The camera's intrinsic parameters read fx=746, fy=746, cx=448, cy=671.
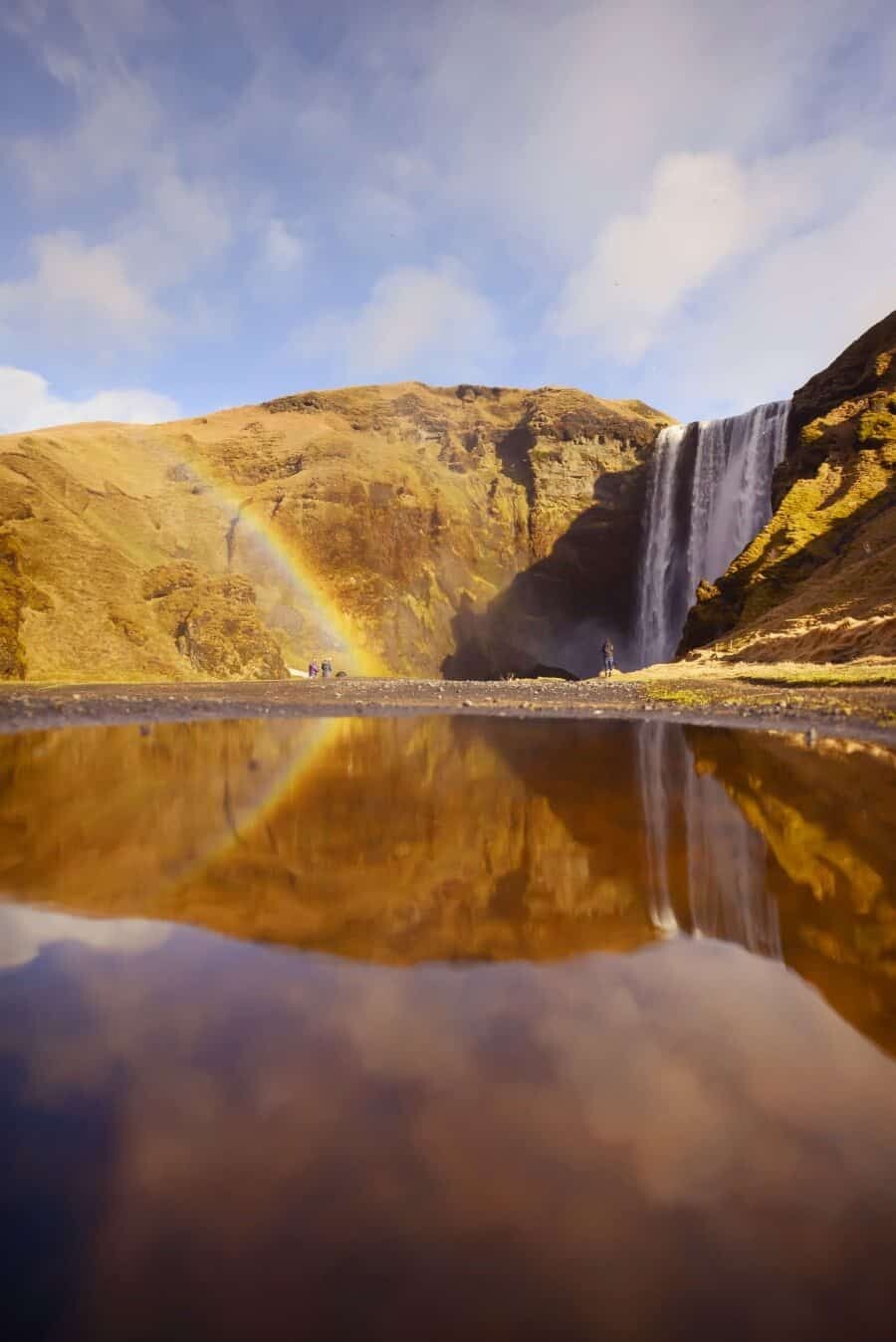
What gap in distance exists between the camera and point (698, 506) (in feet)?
159

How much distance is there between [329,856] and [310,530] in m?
52.2

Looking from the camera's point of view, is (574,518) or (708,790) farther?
(574,518)

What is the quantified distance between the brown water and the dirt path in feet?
26.8

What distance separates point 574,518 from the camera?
62156 millimetres

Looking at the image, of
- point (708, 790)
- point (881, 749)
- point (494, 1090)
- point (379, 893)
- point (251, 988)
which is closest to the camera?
point (494, 1090)

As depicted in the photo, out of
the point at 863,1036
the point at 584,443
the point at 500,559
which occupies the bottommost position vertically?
the point at 863,1036

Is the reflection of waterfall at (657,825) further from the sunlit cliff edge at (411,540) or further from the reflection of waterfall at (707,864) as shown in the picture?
the sunlit cliff edge at (411,540)

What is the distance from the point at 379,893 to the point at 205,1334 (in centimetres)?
257

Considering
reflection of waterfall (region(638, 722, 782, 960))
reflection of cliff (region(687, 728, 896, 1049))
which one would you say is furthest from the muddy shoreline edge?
reflection of waterfall (region(638, 722, 782, 960))

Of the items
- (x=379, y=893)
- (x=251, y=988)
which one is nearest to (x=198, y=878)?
(x=379, y=893)

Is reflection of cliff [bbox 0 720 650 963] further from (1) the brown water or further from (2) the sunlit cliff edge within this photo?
(2) the sunlit cliff edge

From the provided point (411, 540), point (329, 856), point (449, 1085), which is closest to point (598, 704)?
point (329, 856)

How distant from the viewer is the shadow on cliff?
194 ft

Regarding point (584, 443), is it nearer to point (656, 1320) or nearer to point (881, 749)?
point (881, 749)
